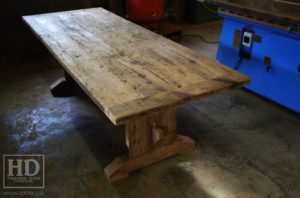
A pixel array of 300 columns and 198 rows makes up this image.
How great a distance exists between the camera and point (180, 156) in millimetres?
1807

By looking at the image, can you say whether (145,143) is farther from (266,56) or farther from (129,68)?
(266,56)

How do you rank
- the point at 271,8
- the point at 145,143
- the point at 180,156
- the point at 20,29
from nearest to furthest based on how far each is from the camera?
the point at 145,143, the point at 180,156, the point at 271,8, the point at 20,29

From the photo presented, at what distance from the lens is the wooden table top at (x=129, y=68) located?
1.26m

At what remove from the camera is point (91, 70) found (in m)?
1.51

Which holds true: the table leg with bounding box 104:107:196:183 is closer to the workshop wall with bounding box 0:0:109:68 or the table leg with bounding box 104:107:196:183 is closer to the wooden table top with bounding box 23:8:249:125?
the wooden table top with bounding box 23:8:249:125

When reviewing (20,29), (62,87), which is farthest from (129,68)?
(20,29)

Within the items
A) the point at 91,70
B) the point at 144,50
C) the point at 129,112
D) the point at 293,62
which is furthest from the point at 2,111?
the point at 293,62

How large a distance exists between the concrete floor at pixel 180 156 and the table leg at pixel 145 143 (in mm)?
59

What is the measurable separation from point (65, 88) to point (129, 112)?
4.72ft

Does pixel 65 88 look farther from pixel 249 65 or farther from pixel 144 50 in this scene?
pixel 249 65

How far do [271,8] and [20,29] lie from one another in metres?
2.28

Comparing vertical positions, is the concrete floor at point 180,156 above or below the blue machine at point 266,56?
below

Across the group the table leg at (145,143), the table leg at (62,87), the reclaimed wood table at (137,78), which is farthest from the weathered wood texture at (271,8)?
the table leg at (62,87)

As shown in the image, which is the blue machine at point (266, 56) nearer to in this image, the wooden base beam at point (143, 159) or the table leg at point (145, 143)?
the wooden base beam at point (143, 159)
